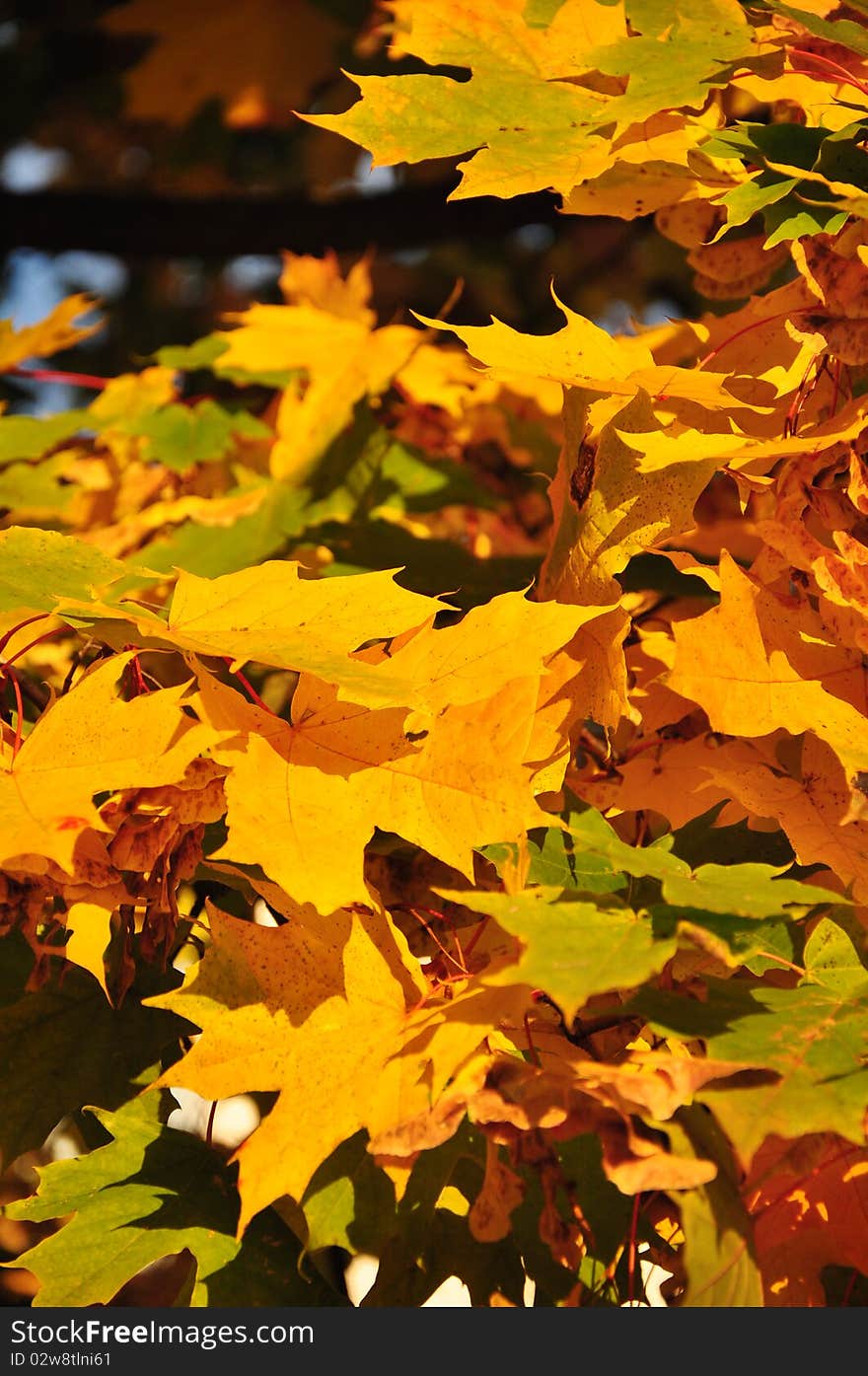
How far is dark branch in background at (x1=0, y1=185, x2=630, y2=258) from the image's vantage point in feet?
4.55

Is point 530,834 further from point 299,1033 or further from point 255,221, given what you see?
point 255,221

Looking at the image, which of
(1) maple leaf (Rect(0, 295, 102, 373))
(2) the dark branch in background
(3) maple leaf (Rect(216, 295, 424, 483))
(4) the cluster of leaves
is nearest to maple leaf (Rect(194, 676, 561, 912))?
(4) the cluster of leaves

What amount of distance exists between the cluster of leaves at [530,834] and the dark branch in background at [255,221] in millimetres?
723

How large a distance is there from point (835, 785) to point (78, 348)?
6.54 feet

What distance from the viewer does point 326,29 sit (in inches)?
62.9

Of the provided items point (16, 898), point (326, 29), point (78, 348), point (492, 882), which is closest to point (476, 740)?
point (492, 882)

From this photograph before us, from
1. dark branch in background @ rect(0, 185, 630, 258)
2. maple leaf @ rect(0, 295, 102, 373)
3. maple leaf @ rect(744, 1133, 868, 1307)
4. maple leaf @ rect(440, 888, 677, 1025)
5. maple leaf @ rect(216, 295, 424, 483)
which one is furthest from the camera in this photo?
dark branch in background @ rect(0, 185, 630, 258)

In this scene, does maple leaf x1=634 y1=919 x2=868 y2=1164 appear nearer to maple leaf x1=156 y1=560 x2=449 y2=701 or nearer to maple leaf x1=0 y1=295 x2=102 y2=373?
maple leaf x1=156 y1=560 x2=449 y2=701

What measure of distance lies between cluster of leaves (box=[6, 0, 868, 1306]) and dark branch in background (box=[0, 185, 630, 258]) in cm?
72

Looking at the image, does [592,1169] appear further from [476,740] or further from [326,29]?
[326,29]

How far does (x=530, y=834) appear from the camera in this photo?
59 cm

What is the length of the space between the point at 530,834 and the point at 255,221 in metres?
1.03

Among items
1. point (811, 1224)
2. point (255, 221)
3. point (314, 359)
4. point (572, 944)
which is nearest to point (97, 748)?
point (572, 944)

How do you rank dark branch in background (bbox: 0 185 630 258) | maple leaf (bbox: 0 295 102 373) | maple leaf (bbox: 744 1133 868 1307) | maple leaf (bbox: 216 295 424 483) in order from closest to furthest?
maple leaf (bbox: 744 1133 868 1307), maple leaf (bbox: 216 295 424 483), maple leaf (bbox: 0 295 102 373), dark branch in background (bbox: 0 185 630 258)
